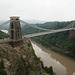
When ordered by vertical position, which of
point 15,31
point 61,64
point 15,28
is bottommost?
point 61,64

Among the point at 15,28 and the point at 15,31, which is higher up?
the point at 15,28

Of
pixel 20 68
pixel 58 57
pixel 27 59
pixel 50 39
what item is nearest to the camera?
pixel 20 68

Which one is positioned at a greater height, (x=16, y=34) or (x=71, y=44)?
(x=16, y=34)

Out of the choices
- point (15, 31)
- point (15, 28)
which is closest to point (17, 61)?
point (15, 31)

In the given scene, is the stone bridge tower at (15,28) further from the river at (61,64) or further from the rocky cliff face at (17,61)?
the river at (61,64)

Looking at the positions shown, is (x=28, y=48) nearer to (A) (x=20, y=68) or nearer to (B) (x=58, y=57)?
(A) (x=20, y=68)

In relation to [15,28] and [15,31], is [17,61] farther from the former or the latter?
[15,28]

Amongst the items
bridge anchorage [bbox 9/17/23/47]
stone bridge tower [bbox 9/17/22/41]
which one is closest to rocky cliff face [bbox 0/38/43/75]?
bridge anchorage [bbox 9/17/23/47]

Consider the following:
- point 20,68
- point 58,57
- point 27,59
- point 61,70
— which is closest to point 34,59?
point 27,59

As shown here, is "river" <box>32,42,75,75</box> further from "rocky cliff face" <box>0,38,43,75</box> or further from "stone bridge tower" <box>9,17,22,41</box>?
"stone bridge tower" <box>9,17,22,41</box>
